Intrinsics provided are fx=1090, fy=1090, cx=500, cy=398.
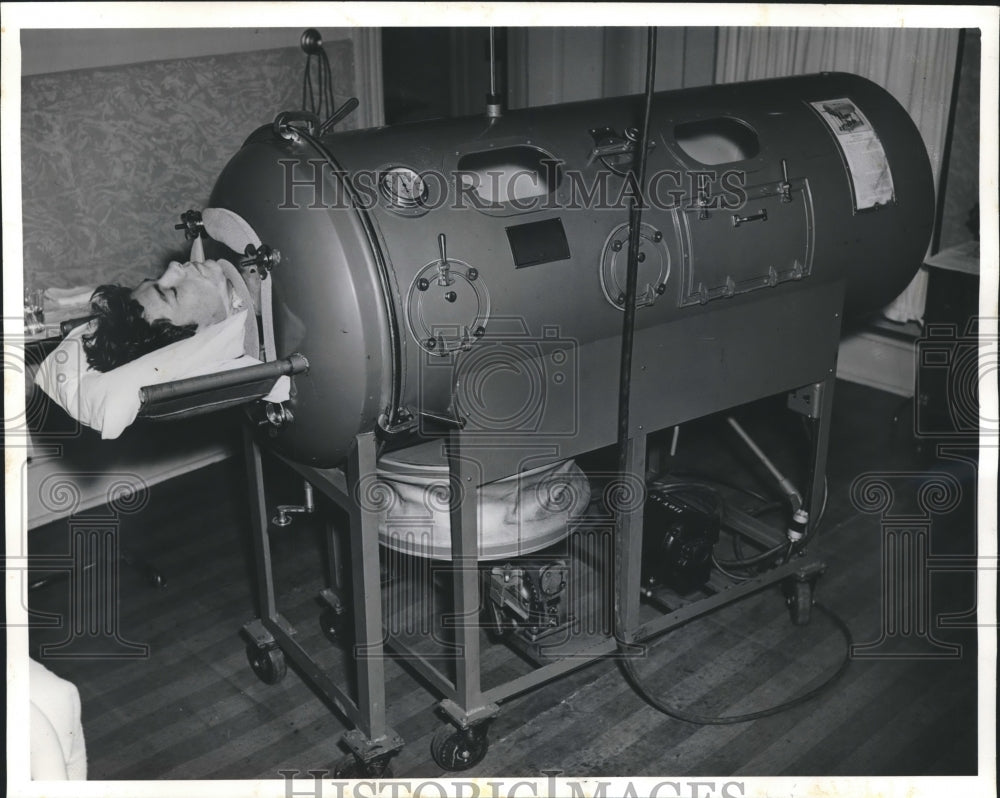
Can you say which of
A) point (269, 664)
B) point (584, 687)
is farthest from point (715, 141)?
point (269, 664)

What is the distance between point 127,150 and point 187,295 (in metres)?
1.36

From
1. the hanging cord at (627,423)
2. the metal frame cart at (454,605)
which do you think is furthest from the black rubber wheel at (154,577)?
the hanging cord at (627,423)

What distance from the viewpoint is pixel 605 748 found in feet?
8.07

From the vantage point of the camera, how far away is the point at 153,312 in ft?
6.88

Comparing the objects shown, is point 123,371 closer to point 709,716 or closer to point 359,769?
point 359,769

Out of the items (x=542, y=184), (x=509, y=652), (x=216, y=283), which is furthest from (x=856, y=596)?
(x=216, y=283)

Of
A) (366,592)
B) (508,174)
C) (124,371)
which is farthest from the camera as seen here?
(508,174)

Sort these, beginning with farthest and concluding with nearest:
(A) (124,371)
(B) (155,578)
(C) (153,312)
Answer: (B) (155,578) → (C) (153,312) → (A) (124,371)

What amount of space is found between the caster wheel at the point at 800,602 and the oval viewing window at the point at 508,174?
1.24 meters

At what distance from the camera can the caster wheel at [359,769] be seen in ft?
7.76

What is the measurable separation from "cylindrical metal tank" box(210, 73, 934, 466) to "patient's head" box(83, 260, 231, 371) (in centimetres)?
14

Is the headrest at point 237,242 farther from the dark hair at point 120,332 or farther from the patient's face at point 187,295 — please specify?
the dark hair at point 120,332

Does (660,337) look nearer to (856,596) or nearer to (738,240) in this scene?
(738,240)

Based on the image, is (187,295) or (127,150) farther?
(127,150)
